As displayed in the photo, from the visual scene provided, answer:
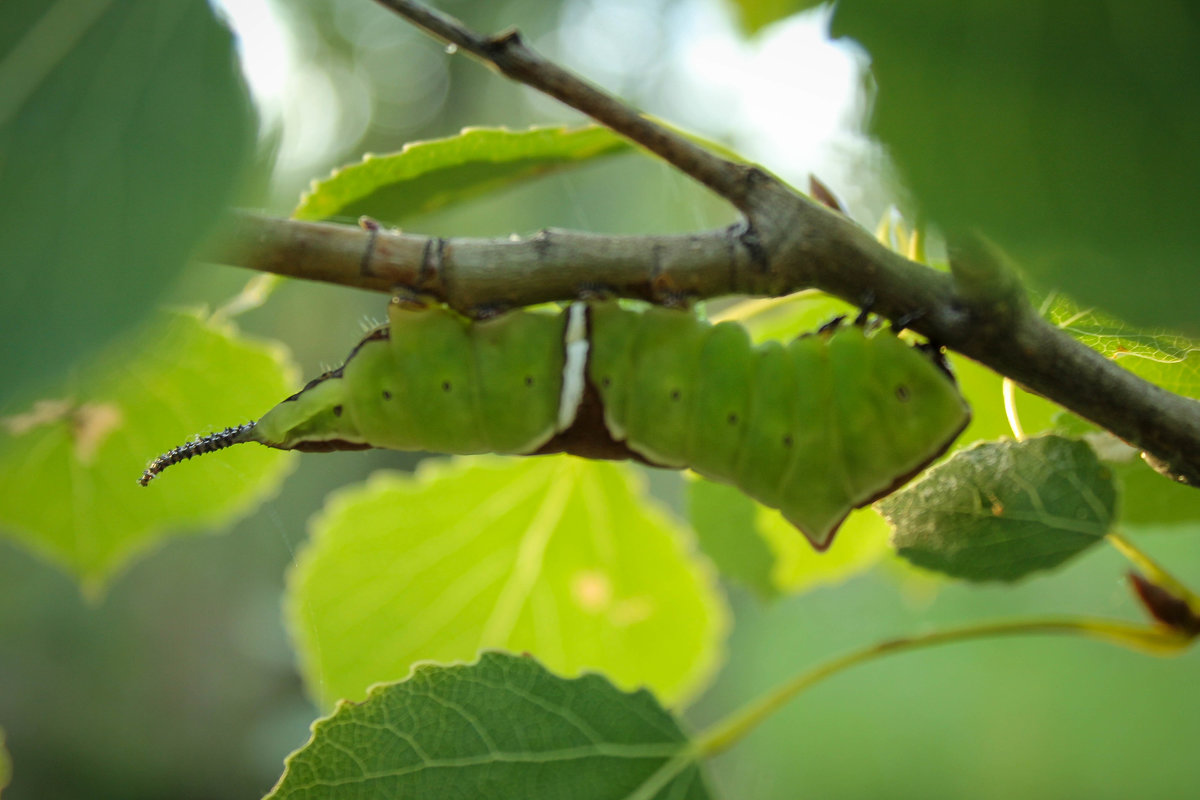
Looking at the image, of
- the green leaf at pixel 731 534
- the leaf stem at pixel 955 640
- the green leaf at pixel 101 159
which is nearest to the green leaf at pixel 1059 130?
the green leaf at pixel 101 159

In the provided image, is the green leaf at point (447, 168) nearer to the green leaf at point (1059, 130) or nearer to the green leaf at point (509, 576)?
the green leaf at point (509, 576)

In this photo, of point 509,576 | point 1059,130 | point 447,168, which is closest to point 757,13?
point 447,168

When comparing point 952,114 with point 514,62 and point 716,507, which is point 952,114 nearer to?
point 514,62

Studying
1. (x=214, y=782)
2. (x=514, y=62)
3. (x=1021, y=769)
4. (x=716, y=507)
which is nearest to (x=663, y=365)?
(x=514, y=62)

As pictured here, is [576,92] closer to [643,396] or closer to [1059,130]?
[643,396]

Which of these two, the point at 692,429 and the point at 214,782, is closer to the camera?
the point at 692,429
